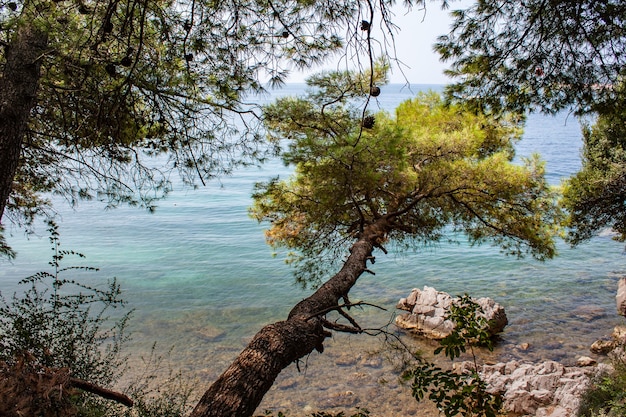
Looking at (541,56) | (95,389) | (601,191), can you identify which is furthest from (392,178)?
(601,191)

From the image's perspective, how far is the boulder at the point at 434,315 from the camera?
25.9 feet

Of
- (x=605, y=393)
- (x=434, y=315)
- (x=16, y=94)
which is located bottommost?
(x=434, y=315)

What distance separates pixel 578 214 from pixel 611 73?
23.3 ft

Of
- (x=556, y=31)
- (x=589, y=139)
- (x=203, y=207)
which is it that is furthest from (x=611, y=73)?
(x=203, y=207)

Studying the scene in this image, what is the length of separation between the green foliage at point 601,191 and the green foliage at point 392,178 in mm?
3138

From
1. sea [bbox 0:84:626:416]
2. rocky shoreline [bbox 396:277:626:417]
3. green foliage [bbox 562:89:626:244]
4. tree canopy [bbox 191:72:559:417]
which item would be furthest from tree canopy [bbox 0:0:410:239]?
green foliage [bbox 562:89:626:244]

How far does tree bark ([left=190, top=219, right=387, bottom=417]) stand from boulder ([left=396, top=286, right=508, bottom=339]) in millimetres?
4486

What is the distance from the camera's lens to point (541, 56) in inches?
154

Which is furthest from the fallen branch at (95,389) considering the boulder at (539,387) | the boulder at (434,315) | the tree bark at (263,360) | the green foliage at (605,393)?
the boulder at (434,315)

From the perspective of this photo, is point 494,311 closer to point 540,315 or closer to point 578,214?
point 540,315

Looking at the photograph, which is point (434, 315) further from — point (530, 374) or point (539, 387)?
point (539, 387)

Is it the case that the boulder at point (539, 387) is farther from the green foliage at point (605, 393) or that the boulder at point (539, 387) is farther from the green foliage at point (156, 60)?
the green foliage at point (156, 60)

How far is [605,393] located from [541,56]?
3443 millimetres

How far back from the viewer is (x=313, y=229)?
287 inches
